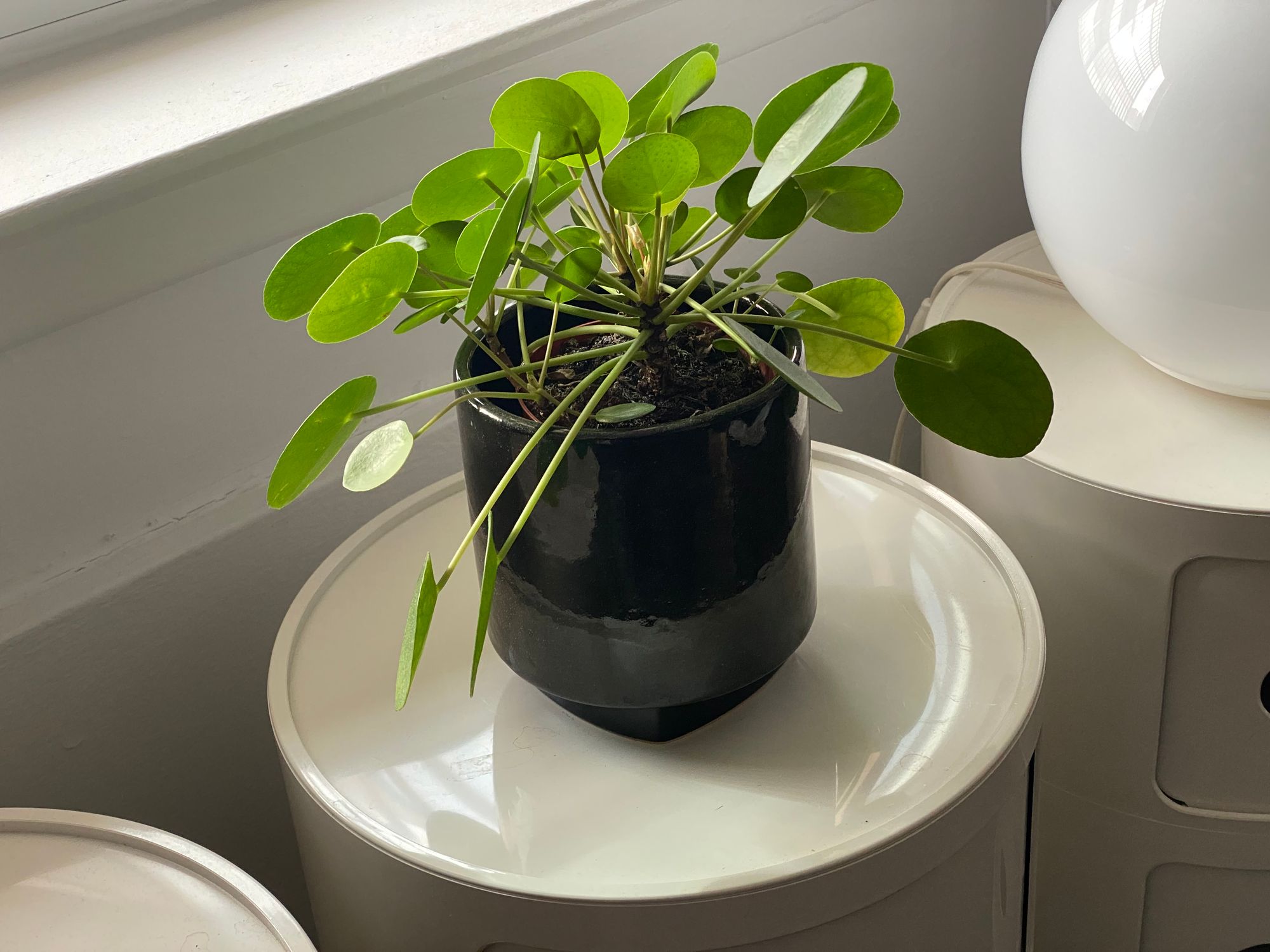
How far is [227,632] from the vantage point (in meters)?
0.79

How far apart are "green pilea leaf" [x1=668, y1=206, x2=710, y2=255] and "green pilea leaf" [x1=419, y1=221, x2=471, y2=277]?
100 millimetres

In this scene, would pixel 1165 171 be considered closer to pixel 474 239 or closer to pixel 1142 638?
pixel 1142 638

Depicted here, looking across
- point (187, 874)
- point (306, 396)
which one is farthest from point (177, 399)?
point (187, 874)

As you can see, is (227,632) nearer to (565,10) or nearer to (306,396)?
(306,396)

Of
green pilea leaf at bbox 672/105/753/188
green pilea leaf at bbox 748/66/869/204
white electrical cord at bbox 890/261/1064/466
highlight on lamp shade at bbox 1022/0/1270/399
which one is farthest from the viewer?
white electrical cord at bbox 890/261/1064/466

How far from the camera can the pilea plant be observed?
45cm

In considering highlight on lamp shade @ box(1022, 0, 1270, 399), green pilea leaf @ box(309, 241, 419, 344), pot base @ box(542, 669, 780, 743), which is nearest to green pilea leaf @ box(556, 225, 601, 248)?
green pilea leaf @ box(309, 241, 419, 344)

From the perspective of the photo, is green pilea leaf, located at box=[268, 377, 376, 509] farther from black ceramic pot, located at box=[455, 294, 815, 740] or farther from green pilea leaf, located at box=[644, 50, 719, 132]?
green pilea leaf, located at box=[644, 50, 719, 132]

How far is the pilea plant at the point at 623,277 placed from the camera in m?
0.45

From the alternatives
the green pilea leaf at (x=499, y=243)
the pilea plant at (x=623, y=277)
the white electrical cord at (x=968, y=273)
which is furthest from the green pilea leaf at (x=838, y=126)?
the white electrical cord at (x=968, y=273)

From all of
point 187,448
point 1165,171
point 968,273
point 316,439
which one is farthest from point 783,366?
point 968,273

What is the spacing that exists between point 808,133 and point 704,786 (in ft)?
1.00

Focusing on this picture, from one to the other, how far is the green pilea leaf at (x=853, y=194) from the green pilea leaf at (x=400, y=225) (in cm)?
17

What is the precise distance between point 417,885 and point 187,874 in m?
0.10
